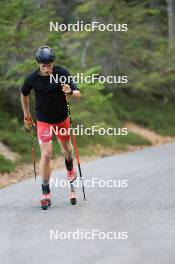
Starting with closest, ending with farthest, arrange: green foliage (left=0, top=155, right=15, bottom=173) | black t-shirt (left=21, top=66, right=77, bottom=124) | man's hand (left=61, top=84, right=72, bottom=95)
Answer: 1. man's hand (left=61, top=84, right=72, bottom=95)
2. black t-shirt (left=21, top=66, right=77, bottom=124)
3. green foliage (left=0, top=155, right=15, bottom=173)

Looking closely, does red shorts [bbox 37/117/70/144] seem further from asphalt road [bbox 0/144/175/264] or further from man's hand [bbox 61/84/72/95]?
asphalt road [bbox 0/144/175/264]

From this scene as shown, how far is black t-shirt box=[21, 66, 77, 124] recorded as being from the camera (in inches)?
407

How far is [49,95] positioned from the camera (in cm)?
1040

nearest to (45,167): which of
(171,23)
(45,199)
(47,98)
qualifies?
(45,199)

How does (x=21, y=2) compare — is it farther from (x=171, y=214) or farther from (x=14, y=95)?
(x=171, y=214)

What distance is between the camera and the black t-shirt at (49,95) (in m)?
10.3

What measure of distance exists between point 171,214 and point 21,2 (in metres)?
8.02

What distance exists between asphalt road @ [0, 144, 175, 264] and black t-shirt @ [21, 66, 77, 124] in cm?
128

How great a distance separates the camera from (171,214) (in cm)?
990

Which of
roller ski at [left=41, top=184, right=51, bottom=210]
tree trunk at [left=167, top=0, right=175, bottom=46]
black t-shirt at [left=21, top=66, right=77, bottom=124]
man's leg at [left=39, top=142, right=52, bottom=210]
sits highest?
black t-shirt at [left=21, top=66, right=77, bottom=124]

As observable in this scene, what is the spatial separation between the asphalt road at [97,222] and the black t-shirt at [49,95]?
1.28m

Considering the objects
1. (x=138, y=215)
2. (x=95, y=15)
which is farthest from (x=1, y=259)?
(x=95, y=15)

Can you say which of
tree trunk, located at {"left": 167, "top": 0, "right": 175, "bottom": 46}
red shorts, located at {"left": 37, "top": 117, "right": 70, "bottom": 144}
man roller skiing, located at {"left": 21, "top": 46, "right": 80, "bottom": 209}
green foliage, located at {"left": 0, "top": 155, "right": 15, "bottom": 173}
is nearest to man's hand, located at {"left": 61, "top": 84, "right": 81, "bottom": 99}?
man roller skiing, located at {"left": 21, "top": 46, "right": 80, "bottom": 209}

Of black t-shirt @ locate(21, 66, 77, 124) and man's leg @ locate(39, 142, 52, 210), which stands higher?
black t-shirt @ locate(21, 66, 77, 124)
